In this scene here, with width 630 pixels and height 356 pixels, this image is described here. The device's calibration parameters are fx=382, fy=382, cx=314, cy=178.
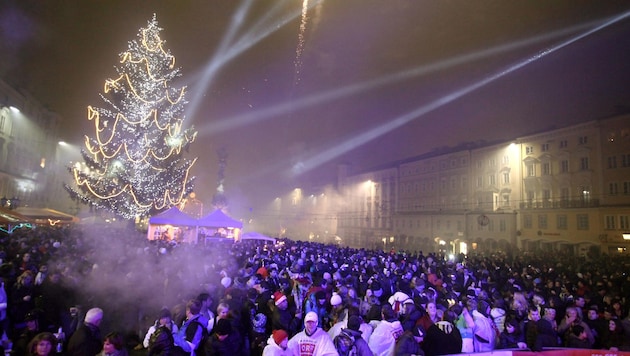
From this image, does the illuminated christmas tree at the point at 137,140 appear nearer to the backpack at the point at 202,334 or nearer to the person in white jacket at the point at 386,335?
the backpack at the point at 202,334

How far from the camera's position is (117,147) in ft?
86.9

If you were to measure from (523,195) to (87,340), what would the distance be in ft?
164

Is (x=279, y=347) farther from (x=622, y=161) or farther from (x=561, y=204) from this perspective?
(x=561, y=204)

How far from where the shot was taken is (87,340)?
4746 mm

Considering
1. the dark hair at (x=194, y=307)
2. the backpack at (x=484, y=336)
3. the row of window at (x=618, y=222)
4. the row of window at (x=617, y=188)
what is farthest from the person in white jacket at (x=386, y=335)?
the row of window at (x=617, y=188)

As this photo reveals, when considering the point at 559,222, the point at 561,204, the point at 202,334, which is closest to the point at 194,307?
the point at 202,334

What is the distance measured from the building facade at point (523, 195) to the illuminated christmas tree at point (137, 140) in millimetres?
35755

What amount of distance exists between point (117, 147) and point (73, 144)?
4284cm

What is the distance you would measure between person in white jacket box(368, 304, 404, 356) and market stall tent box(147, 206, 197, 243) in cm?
2130

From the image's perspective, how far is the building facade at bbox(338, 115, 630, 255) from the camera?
36.7 meters

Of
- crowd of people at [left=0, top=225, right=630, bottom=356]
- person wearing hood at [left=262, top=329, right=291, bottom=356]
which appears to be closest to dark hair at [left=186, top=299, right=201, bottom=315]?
crowd of people at [left=0, top=225, right=630, bottom=356]

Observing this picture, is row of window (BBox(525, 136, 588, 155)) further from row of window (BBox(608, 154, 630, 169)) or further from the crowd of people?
the crowd of people

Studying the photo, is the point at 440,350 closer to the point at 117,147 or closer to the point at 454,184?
the point at 117,147

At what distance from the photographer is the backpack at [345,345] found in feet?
15.8
